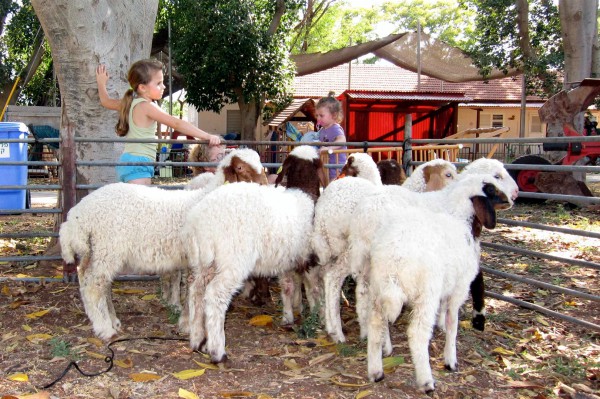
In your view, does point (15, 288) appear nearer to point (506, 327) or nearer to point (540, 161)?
point (506, 327)

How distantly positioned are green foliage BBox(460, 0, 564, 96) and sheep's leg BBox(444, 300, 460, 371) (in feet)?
46.6

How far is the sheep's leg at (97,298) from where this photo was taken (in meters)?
4.68

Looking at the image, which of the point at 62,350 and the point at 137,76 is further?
the point at 137,76

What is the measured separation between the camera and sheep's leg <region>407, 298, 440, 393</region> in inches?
148

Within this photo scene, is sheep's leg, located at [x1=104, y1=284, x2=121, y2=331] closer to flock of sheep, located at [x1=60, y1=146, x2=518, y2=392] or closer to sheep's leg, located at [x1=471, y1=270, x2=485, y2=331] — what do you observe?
flock of sheep, located at [x1=60, y1=146, x2=518, y2=392]

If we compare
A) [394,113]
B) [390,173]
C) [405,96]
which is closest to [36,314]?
[390,173]

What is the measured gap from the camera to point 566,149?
11859 mm

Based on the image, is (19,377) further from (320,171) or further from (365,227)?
(320,171)

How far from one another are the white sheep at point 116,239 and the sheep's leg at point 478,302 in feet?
7.71

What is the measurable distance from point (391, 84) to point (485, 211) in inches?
1332

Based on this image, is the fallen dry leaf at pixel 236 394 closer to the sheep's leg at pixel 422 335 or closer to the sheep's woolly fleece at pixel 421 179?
the sheep's leg at pixel 422 335

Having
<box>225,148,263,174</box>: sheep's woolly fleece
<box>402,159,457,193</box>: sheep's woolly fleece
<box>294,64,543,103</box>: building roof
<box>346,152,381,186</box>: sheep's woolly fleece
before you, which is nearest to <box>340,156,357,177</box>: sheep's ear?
<box>346,152,381,186</box>: sheep's woolly fleece

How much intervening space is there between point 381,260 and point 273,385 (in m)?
1.10

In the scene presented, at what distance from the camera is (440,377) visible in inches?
162
